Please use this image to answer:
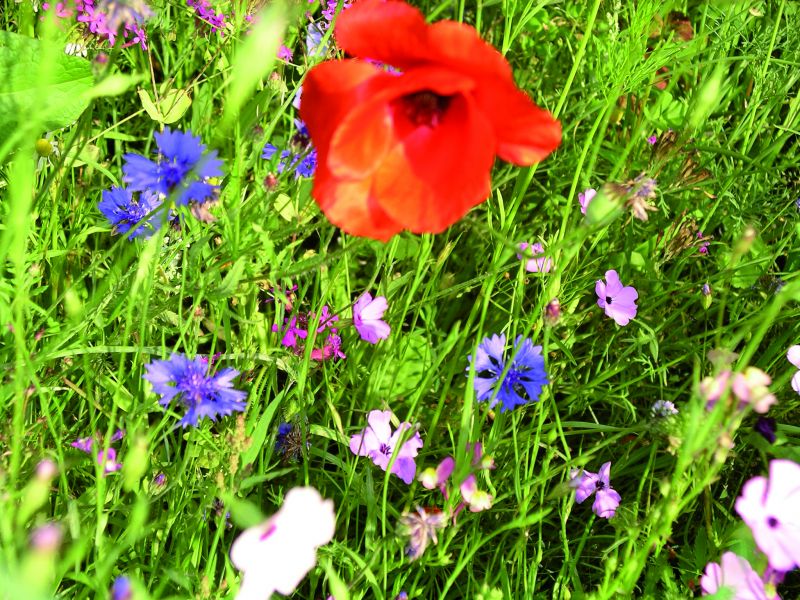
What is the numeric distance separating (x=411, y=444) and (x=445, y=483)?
183mm

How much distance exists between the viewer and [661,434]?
0.83 meters

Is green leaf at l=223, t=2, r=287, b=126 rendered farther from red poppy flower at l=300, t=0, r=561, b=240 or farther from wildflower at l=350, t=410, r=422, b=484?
wildflower at l=350, t=410, r=422, b=484

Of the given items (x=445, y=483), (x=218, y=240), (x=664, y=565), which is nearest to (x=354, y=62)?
(x=445, y=483)

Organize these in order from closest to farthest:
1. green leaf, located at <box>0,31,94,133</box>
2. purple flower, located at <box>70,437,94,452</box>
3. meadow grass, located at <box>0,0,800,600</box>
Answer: meadow grass, located at <box>0,0,800,600</box> < purple flower, located at <box>70,437,94,452</box> < green leaf, located at <box>0,31,94,133</box>

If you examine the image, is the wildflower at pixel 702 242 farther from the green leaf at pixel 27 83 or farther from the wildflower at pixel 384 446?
the green leaf at pixel 27 83

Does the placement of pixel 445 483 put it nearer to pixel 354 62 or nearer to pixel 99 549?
pixel 99 549

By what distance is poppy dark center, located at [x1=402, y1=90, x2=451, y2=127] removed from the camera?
34.1 inches

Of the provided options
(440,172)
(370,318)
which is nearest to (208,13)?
(370,318)

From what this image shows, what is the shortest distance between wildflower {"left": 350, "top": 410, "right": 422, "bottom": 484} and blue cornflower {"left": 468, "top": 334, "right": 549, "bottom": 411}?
120 mm

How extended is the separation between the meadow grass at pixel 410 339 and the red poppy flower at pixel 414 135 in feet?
0.16

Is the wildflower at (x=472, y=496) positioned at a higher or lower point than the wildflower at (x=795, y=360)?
lower

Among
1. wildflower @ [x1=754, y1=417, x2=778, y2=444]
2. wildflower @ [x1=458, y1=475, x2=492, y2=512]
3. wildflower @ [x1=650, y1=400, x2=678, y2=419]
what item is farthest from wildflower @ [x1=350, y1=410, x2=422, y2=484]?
wildflower @ [x1=754, y1=417, x2=778, y2=444]

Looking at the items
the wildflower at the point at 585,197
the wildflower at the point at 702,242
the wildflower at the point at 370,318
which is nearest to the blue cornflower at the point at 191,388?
the wildflower at the point at 370,318

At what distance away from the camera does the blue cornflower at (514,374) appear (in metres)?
1.00
